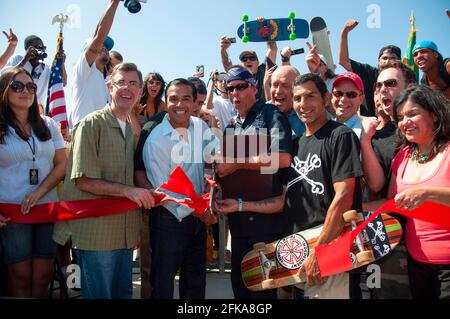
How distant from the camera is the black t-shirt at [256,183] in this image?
328 centimetres

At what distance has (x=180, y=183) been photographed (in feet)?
10.7

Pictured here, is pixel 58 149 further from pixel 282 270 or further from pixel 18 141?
pixel 282 270

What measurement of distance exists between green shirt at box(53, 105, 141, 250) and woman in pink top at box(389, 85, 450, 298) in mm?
1996

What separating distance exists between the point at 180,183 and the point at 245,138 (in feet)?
2.02

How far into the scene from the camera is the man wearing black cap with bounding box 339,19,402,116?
198 inches

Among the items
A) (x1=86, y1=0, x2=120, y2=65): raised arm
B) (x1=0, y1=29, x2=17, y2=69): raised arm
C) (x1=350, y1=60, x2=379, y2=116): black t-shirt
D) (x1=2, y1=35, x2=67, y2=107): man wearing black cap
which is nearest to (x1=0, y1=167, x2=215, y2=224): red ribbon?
(x1=86, y1=0, x2=120, y2=65): raised arm

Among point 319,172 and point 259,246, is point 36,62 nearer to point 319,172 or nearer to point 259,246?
point 259,246

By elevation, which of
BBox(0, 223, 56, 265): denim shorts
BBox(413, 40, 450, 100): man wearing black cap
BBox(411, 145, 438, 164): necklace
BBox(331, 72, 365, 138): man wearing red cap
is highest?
BBox(413, 40, 450, 100): man wearing black cap

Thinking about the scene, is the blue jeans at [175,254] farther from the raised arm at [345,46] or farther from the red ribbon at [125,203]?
the raised arm at [345,46]

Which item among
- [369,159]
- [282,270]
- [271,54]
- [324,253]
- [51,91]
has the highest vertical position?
[271,54]

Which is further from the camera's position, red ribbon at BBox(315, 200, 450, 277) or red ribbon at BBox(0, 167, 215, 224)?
red ribbon at BBox(0, 167, 215, 224)

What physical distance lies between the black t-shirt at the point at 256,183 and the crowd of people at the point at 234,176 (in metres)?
0.01

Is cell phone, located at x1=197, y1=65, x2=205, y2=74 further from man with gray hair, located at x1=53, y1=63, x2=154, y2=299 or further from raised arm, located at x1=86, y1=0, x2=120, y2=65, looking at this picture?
man with gray hair, located at x1=53, y1=63, x2=154, y2=299
